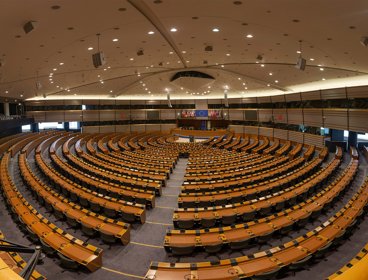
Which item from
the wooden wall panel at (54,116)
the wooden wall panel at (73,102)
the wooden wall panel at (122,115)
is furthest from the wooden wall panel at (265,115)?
the wooden wall panel at (54,116)

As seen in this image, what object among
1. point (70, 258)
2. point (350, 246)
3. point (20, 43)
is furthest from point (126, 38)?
point (350, 246)

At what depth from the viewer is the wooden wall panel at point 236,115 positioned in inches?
1418

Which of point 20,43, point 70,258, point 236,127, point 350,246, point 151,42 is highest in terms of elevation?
point 151,42

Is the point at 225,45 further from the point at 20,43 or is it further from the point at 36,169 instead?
the point at 36,169

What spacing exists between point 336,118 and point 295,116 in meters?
5.97

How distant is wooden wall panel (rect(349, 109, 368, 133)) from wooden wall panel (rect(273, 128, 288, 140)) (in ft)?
32.0

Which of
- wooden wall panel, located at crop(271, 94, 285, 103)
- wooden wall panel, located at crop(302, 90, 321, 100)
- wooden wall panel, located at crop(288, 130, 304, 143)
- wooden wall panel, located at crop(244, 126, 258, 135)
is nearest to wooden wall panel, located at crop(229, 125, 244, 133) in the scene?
wooden wall panel, located at crop(244, 126, 258, 135)

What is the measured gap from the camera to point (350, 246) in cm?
788

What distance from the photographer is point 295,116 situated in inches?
1030

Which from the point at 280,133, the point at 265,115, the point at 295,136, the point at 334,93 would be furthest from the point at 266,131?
the point at 334,93

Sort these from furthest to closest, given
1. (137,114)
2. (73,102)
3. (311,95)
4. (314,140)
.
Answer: (137,114)
(73,102)
(314,140)
(311,95)

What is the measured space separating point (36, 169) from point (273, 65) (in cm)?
1696

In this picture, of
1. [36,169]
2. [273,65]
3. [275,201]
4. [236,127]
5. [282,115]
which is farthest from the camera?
[236,127]

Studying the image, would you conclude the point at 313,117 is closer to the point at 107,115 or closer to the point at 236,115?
the point at 236,115
